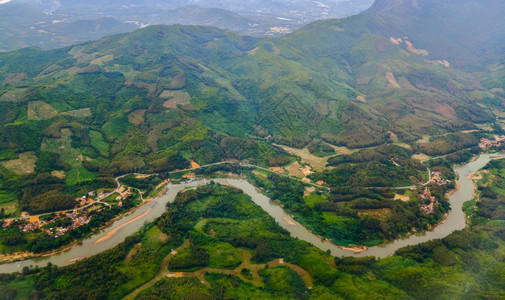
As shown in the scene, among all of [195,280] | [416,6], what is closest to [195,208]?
[195,280]

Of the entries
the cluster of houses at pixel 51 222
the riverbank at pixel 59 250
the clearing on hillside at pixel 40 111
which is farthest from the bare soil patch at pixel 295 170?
the clearing on hillside at pixel 40 111

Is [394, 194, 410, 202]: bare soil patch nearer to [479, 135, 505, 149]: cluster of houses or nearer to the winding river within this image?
the winding river

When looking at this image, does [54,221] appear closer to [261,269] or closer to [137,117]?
[261,269]

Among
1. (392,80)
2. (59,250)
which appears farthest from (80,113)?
(392,80)

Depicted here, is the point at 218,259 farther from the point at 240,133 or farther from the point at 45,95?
the point at 45,95

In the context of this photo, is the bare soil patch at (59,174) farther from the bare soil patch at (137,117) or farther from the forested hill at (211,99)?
the bare soil patch at (137,117)

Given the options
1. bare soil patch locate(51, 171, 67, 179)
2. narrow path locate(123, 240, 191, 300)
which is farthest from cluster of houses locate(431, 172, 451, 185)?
bare soil patch locate(51, 171, 67, 179)

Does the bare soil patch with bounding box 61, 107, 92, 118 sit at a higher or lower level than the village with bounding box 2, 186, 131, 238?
higher
